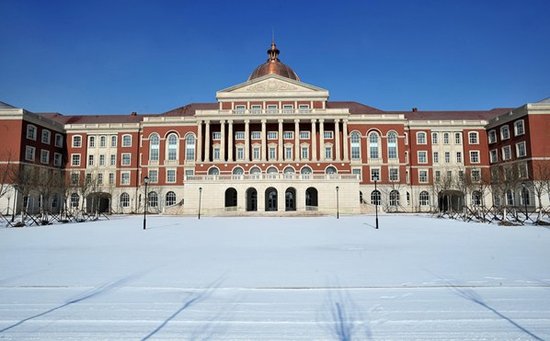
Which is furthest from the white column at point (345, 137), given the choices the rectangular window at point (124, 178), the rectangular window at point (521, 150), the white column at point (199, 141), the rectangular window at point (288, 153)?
the rectangular window at point (124, 178)

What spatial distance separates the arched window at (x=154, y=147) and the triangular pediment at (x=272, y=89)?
43.0ft

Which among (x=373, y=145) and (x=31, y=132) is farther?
(x=373, y=145)

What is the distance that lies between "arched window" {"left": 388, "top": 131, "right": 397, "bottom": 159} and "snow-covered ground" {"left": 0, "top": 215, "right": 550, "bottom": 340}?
4506cm

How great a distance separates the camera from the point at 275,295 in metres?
6.39

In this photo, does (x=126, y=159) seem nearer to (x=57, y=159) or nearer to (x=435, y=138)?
(x=57, y=159)

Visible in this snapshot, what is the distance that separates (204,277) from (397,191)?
166 feet

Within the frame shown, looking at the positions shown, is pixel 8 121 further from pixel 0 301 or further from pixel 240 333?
pixel 240 333

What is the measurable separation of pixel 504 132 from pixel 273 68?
135 feet

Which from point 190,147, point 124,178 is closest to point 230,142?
point 190,147

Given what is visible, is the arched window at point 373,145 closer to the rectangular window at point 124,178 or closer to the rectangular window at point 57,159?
the rectangular window at point 124,178

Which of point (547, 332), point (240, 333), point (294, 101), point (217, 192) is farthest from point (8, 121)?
point (547, 332)

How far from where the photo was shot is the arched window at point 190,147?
182 ft

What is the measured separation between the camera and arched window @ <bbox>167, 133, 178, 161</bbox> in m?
55.9

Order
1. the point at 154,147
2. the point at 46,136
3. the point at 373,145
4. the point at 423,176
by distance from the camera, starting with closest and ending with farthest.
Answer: the point at 46,136, the point at 373,145, the point at 154,147, the point at 423,176
